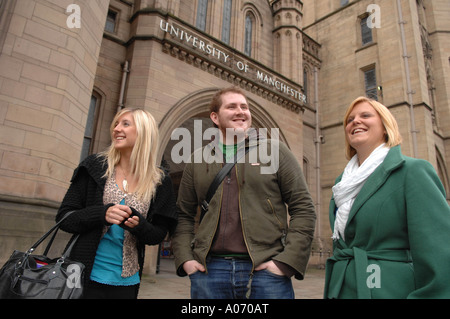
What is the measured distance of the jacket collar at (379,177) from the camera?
1453 millimetres

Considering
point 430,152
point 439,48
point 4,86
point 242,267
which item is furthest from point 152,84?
point 439,48

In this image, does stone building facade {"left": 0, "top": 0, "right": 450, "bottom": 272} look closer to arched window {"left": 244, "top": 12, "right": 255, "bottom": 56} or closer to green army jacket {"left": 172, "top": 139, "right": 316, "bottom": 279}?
arched window {"left": 244, "top": 12, "right": 255, "bottom": 56}

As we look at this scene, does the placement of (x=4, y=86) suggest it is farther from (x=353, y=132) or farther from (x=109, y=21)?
(x=109, y=21)

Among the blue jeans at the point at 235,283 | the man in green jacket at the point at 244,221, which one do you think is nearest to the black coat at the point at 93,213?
the man in green jacket at the point at 244,221

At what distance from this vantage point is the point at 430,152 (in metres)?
Answer: 12.0

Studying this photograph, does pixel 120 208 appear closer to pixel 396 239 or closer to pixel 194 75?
pixel 396 239

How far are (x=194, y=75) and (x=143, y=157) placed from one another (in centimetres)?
758

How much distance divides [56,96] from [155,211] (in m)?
3.91

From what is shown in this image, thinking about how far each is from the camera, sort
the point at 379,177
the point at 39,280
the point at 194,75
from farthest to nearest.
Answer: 1. the point at 194,75
2. the point at 379,177
3. the point at 39,280

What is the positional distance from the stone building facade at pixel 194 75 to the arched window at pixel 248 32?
0.06m

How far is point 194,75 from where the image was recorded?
9.02 metres

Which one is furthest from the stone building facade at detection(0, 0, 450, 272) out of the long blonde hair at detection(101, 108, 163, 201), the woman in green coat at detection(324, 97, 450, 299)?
the woman in green coat at detection(324, 97, 450, 299)

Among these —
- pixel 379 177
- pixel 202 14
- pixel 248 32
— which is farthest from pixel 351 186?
pixel 248 32

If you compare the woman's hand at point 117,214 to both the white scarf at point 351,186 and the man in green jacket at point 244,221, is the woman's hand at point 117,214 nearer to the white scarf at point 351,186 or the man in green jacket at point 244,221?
the man in green jacket at point 244,221
